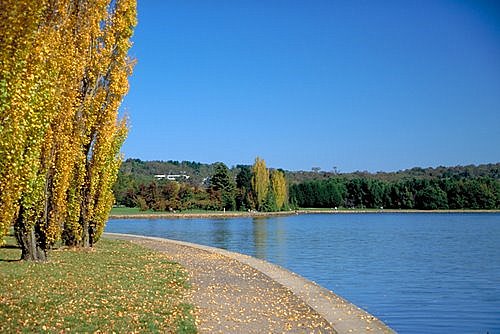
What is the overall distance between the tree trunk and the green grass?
0.40 meters

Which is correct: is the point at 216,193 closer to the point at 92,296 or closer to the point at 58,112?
the point at 58,112

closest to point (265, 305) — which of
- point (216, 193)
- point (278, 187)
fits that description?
point (216, 193)

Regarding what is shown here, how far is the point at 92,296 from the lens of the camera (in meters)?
11.4

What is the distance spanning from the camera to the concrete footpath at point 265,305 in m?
9.73

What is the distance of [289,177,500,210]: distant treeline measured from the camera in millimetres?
96812

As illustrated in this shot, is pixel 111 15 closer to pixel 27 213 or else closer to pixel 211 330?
pixel 27 213

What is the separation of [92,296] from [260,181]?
243ft

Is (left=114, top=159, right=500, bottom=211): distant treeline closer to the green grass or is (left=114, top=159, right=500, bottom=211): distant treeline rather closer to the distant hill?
the distant hill

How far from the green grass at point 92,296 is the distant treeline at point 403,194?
83.3 meters

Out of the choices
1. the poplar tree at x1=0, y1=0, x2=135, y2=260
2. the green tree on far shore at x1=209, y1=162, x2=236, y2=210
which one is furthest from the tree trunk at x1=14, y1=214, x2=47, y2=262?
the green tree on far shore at x1=209, y1=162, x2=236, y2=210

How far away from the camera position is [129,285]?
1313cm

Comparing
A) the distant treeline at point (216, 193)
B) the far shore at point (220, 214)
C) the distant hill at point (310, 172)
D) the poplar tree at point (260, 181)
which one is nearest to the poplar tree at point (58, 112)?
the far shore at point (220, 214)

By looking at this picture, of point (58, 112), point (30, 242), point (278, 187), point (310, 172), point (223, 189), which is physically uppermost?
point (310, 172)

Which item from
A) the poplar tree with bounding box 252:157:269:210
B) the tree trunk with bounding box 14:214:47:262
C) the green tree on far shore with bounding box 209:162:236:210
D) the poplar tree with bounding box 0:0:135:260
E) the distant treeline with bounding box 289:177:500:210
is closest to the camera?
the poplar tree with bounding box 0:0:135:260
